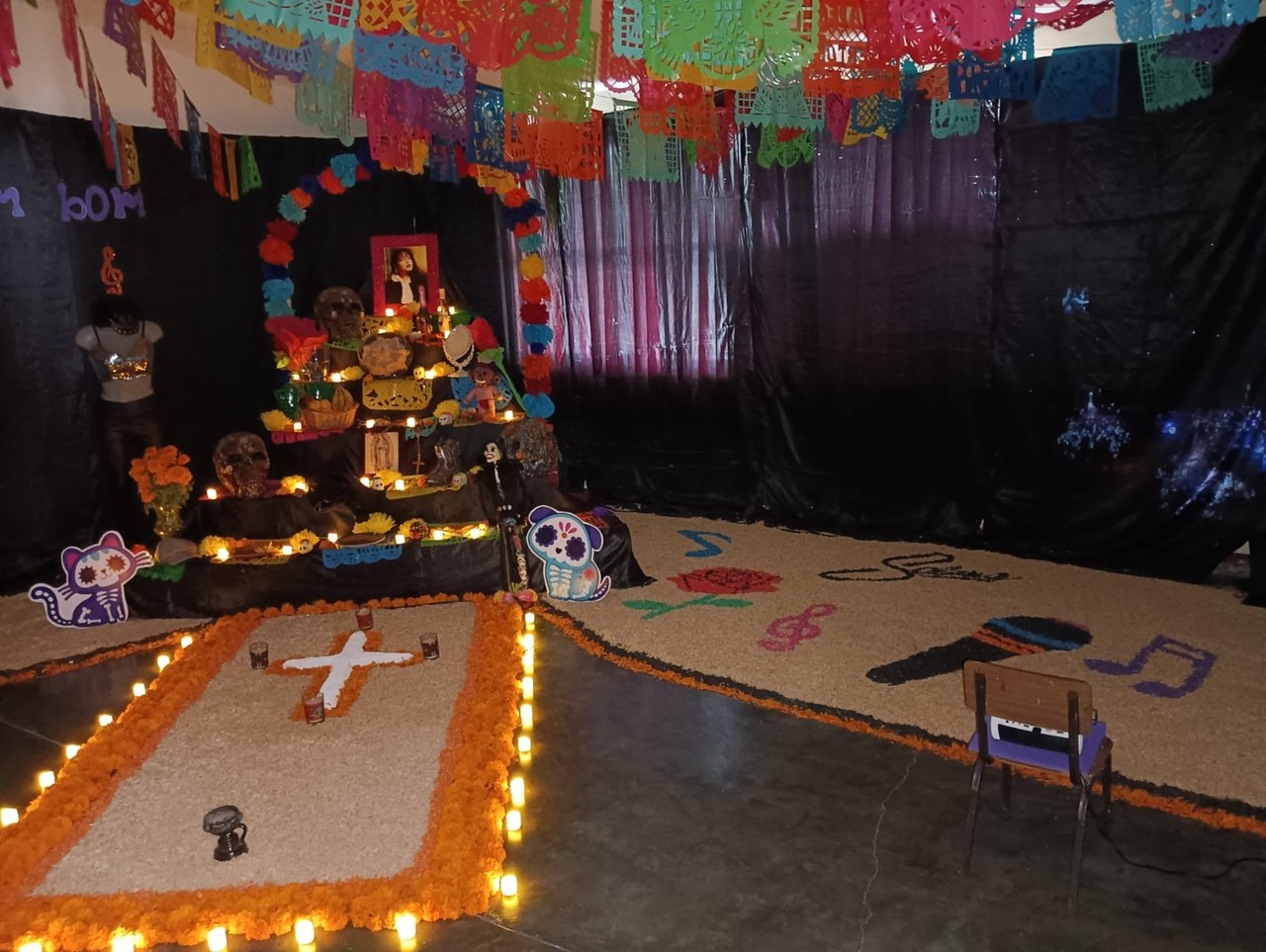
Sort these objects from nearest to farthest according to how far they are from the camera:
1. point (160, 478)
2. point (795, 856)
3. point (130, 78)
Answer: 1. point (795, 856)
2. point (160, 478)
3. point (130, 78)

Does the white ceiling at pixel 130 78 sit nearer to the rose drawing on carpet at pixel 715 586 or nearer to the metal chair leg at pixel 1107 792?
the rose drawing on carpet at pixel 715 586

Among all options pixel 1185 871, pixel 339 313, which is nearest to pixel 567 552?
pixel 339 313

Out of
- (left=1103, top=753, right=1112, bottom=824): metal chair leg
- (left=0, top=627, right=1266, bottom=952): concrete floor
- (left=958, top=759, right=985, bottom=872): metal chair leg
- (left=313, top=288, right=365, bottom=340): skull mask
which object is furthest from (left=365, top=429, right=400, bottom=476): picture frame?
(left=1103, top=753, right=1112, bottom=824): metal chair leg

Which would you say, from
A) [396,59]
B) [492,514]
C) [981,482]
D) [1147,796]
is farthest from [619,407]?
[1147,796]

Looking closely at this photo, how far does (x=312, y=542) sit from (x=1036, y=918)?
14.0ft

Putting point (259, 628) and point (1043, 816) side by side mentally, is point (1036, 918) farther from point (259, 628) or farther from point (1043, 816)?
point (259, 628)

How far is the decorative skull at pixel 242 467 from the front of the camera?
20.1ft

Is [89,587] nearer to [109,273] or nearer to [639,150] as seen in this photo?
[109,273]

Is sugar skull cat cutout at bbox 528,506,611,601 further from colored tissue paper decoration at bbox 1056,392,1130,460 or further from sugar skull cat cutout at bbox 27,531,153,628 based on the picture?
colored tissue paper decoration at bbox 1056,392,1130,460

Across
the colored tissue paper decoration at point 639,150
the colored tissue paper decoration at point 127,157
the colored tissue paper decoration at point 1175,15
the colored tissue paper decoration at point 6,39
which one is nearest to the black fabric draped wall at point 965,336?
the colored tissue paper decoration at point 639,150

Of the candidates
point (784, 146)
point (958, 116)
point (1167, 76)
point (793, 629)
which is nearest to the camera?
point (1167, 76)

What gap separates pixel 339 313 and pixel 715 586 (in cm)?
320

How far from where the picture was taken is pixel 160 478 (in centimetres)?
596

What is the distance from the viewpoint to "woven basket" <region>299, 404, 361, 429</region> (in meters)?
6.66
